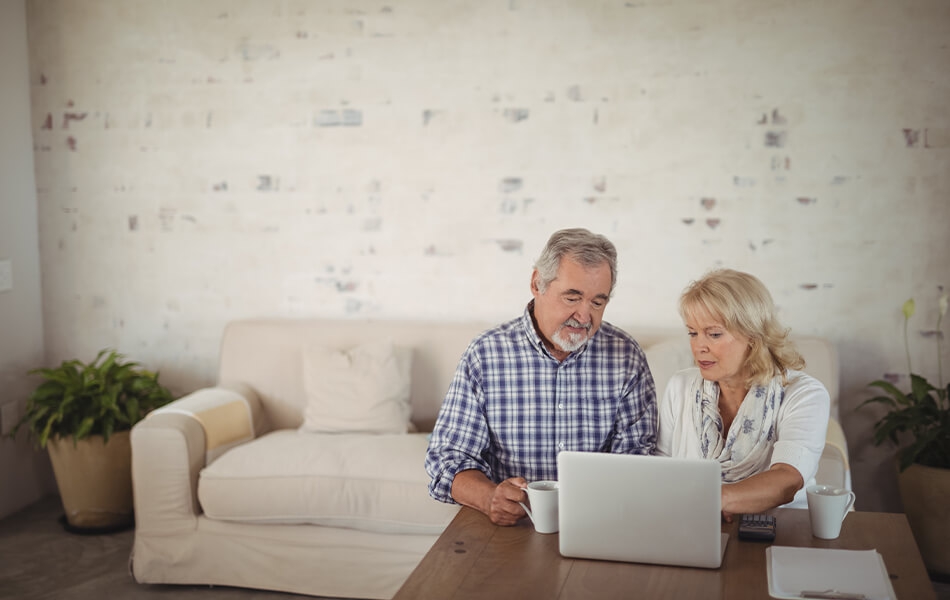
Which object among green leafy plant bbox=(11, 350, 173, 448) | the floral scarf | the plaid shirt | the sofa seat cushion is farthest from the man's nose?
green leafy plant bbox=(11, 350, 173, 448)

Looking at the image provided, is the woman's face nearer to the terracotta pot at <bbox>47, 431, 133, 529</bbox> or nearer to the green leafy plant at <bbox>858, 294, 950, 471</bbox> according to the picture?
the green leafy plant at <bbox>858, 294, 950, 471</bbox>

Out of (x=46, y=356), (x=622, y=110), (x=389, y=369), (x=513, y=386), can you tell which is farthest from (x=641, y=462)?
(x=46, y=356)

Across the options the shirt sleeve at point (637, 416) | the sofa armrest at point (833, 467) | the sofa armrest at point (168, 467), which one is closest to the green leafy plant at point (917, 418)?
the sofa armrest at point (833, 467)

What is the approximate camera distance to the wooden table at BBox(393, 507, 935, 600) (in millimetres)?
1433

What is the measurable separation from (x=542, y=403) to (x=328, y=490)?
41.2 inches

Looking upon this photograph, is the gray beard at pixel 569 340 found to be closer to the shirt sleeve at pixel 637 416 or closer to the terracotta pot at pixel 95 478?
the shirt sleeve at pixel 637 416

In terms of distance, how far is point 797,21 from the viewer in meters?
3.40

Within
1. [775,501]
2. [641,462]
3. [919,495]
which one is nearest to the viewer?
[641,462]

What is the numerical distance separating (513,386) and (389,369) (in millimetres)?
1281

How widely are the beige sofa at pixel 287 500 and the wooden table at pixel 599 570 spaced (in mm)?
1139

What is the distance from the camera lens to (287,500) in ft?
9.81

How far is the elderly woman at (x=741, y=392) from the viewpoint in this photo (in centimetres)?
192

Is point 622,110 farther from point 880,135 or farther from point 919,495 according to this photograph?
point 919,495

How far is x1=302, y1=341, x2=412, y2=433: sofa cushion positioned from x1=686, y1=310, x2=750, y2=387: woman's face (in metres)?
1.60
